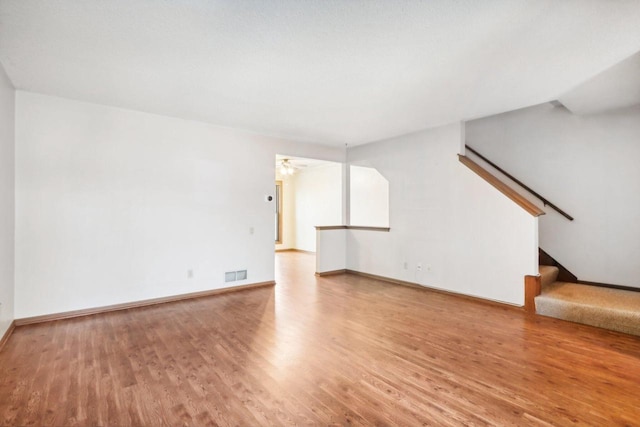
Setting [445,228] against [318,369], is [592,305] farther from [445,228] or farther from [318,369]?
[318,369]

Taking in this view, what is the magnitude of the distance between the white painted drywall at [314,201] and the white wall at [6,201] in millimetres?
6220

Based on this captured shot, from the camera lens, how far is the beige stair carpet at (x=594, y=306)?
3.05 meters

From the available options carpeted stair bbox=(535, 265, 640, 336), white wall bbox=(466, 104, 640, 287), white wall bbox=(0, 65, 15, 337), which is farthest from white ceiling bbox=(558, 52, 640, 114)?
white wall bbox=(0, 65, 15, 337)

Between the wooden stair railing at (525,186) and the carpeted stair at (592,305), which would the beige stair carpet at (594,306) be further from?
the wooden stair railing at (525,186)

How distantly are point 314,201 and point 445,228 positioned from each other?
16.5 feet

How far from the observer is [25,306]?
3240mm

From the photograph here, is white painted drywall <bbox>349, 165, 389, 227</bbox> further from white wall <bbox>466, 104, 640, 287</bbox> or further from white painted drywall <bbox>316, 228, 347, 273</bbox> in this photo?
white wall <bbox>466, 104, 640, 287</bbox>

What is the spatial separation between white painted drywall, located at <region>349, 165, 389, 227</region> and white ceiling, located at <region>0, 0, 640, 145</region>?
3.65m

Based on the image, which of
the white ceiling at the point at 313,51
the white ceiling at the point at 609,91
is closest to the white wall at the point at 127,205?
the white ceiling at the point at 313,51

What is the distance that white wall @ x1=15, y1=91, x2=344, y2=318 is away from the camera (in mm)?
3312

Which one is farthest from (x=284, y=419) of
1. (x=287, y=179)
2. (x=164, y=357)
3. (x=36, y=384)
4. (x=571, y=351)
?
(x=287, y=179)

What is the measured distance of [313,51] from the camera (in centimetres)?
241

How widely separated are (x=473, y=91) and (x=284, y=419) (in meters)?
3.50

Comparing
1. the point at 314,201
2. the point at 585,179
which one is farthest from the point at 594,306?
the point at 314,201
